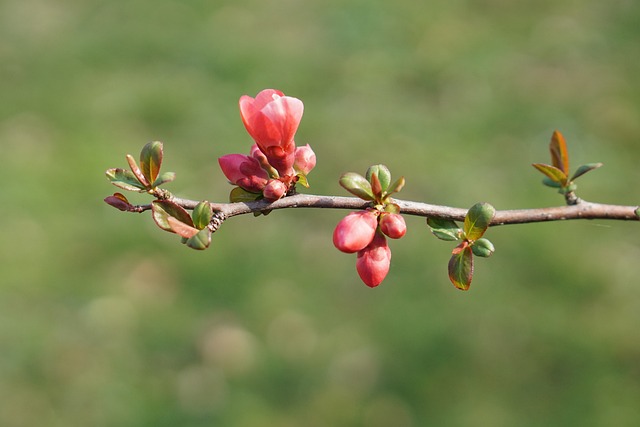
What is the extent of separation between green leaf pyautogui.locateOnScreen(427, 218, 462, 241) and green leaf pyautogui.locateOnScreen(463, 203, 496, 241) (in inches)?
0.6

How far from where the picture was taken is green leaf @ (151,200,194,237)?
108 cm

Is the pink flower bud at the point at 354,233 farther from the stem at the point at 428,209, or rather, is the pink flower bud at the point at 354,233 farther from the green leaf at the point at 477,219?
the green leaf at the point at 477,219

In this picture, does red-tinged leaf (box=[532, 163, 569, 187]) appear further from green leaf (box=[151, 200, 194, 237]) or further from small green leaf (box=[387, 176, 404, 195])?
green leaf (box=[151, 200, 194, 237])

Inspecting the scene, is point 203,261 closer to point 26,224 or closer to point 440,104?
point 26,224

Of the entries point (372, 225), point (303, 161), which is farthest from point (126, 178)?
point (372, 225)

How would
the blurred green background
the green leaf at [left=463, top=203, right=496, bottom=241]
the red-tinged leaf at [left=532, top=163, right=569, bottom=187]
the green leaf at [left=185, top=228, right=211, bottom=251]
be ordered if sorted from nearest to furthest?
the green leaf at [left=185, top=228, right=211, bottom=251], the green leaf at [left=463, top=203, right=496, bottom=241], the red-tinged leaf at [left=532, top=163, right=569, bottom=187], the blurred green background

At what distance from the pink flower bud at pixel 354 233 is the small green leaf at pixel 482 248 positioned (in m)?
0.17

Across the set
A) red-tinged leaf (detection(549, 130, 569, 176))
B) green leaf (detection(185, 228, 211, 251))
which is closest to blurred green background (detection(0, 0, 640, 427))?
red-tinged leaf (detection(549, 130, 569, 176))

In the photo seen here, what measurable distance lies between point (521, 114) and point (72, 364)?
2239mm

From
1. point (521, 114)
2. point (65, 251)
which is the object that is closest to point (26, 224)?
point (65, 251)

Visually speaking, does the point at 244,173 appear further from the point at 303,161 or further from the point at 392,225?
the point at 392,225

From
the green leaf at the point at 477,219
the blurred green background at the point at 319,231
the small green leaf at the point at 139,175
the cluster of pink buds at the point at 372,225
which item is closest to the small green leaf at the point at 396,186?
the cluster of pink buds at the point at 372,225

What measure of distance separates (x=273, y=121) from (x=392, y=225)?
22 centimetres

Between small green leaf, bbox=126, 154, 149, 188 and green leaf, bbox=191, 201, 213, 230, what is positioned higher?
small green leaf, bbox=126, 154, 149, 188
